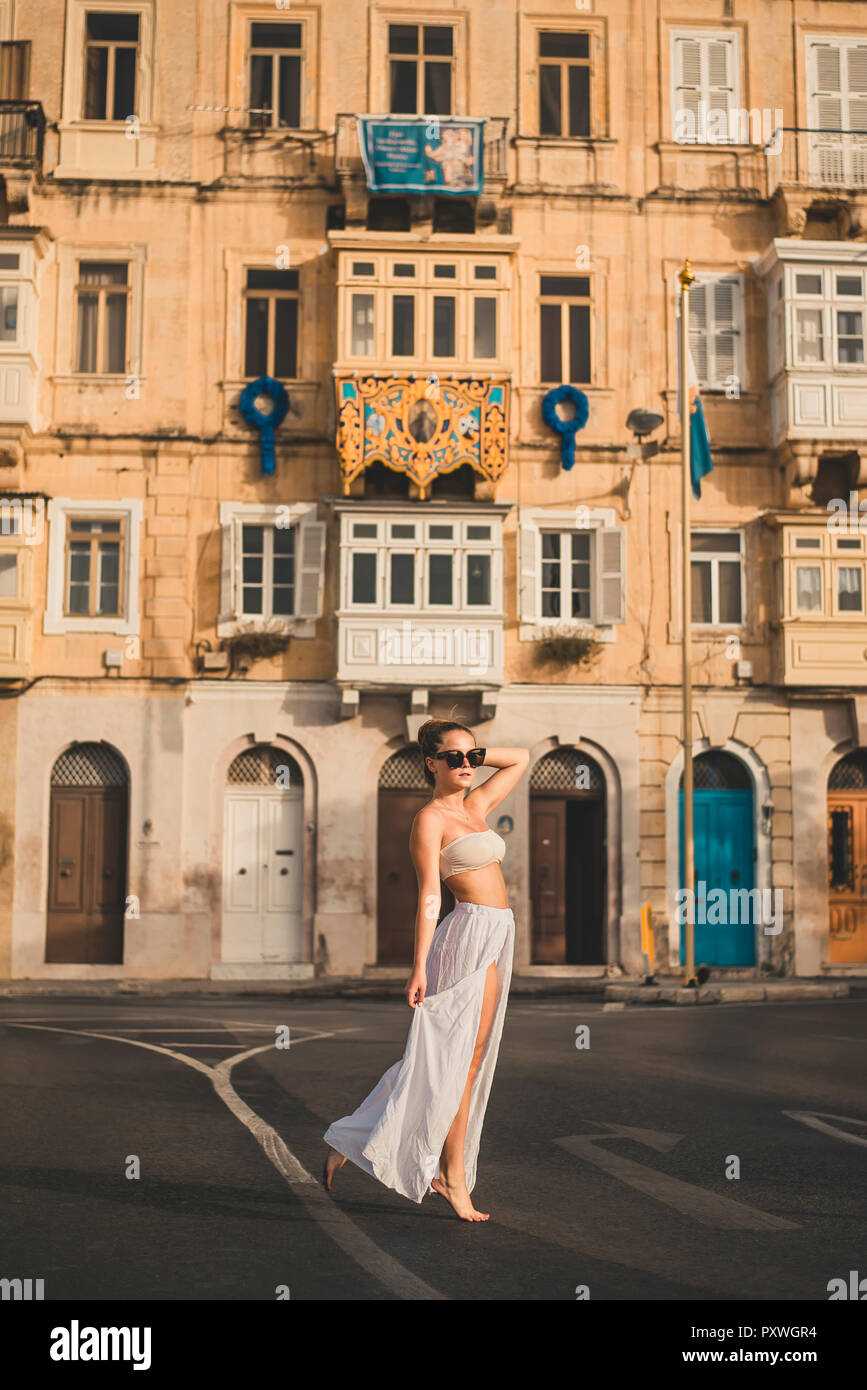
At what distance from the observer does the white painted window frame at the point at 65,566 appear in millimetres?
25469

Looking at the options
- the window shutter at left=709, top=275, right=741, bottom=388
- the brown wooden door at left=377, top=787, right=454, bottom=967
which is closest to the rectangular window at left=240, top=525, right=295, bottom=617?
the brown wooden door at left=377, top=787, right=454, bottom=967


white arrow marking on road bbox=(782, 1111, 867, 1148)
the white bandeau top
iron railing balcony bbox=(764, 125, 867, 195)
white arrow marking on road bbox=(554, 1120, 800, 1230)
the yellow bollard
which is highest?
iron railing balcony bbox=(764, 125, 867, 195)

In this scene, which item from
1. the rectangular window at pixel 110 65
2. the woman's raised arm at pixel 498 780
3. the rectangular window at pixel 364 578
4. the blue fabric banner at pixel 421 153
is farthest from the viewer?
the rectangular window at pixel 110 65

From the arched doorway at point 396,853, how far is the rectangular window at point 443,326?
6601 millimetres

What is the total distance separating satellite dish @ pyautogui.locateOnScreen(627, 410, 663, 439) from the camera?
85.0 ft

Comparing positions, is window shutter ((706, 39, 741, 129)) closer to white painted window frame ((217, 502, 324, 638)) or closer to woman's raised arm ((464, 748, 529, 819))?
white painted window frame ((217, 502, 324, 638))

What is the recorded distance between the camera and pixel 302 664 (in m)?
25.7

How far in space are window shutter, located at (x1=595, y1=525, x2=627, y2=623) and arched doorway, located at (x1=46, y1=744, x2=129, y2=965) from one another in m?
8.36

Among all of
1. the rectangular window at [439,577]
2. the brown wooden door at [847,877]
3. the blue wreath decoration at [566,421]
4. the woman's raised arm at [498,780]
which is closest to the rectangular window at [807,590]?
the brown wooden door at [847,877]

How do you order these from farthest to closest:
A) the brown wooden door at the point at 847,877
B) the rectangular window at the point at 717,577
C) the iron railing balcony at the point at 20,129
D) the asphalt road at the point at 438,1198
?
the rectangular window at the point at 717,577
the brown wooden door at the point at 847,877
the iron railing balcony at the point at 20,129
the asphalt road at the point at 438,1198

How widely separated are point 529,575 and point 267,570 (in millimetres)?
4381

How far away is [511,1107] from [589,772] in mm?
16480

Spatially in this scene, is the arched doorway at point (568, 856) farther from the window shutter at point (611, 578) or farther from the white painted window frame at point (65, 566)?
the white painted window frame at point (65, 566)

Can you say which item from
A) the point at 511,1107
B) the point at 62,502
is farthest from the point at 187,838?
the point at 511,1107
